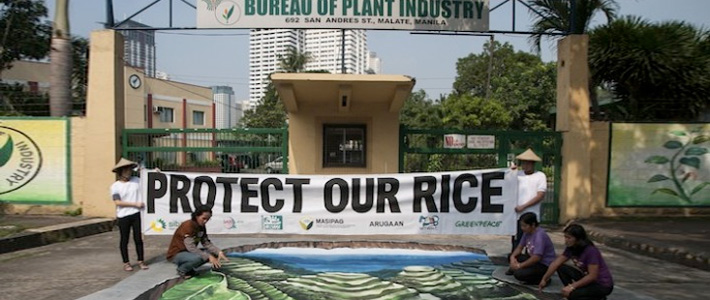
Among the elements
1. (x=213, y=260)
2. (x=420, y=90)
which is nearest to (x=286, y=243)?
(x=213, y=260)

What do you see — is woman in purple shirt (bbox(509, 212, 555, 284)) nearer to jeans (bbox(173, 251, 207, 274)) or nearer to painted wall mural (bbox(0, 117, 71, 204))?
jeans (bbox(173, 251, 207, 274))

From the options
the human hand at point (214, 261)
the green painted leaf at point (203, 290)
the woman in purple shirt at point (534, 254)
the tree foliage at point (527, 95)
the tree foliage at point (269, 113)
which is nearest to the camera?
the green painted leaf at point (203, 290)

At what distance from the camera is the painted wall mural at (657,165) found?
9.68 metres

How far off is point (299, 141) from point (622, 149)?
652cm

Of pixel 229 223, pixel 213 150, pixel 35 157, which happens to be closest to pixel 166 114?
pixel 35 157

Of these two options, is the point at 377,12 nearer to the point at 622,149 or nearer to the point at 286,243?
the point at 286,243

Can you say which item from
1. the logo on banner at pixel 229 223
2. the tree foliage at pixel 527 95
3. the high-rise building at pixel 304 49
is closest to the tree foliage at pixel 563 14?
the logo on banner at pixel 229 223

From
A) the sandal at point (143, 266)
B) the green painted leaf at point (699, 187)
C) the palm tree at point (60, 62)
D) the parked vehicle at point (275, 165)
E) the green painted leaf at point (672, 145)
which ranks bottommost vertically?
the sandal at point (143, 266)

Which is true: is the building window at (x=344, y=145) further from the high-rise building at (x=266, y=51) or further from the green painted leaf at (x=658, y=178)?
the high-rise building at (x=266, y=51)

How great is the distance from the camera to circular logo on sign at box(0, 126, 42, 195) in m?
9.52

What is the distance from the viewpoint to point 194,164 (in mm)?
9508

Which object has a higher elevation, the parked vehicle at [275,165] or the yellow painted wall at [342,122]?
the yellow painted wall at [342,122]

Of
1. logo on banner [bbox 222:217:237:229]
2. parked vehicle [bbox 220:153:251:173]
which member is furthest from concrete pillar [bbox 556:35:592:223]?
logo on banner [bbox 222:217:237:229]

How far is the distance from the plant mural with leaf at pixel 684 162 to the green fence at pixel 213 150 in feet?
24.6
